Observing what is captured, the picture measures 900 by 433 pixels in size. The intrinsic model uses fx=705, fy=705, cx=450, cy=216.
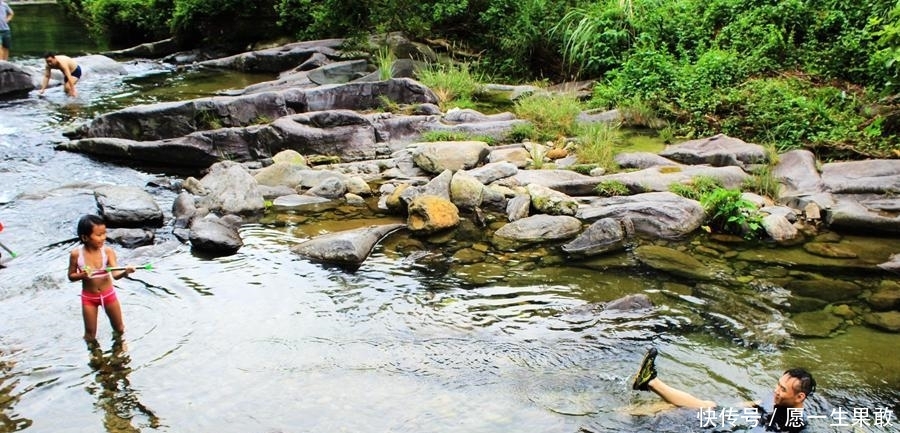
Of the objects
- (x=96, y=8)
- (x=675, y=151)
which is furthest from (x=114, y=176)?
(x=96, y=8)

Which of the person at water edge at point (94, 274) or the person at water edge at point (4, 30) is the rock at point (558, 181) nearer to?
the person at water edge at point (94, 274)

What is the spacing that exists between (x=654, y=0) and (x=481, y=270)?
924 cm

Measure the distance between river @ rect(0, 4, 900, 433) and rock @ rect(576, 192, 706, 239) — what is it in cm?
119

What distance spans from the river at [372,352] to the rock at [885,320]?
0.24 meters

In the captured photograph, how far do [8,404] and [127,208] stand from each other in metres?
3.81

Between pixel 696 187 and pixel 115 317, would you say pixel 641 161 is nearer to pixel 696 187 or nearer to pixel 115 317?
pixel 696 187

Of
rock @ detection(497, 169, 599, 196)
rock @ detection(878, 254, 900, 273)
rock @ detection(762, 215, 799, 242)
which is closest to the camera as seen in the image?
rock @ detection(878, 254, 900, 273)

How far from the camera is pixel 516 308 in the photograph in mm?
6281

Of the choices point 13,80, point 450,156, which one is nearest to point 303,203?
point 450,156

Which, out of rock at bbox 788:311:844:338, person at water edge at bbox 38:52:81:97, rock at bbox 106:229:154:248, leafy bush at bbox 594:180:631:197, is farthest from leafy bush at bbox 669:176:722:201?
person at water edge at bbox 38:52:81:97

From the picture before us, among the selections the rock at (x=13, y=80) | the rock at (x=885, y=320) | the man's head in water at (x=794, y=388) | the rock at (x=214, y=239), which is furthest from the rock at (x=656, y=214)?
the rock at (x=13, y=80)

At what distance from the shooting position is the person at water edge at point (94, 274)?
526cm

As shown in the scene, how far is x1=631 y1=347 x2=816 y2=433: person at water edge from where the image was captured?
435 cm

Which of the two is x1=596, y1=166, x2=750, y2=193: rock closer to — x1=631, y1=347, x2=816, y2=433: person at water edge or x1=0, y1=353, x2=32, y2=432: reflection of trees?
x1=631, y1=347, x2=816, y2=433: person at water edge
